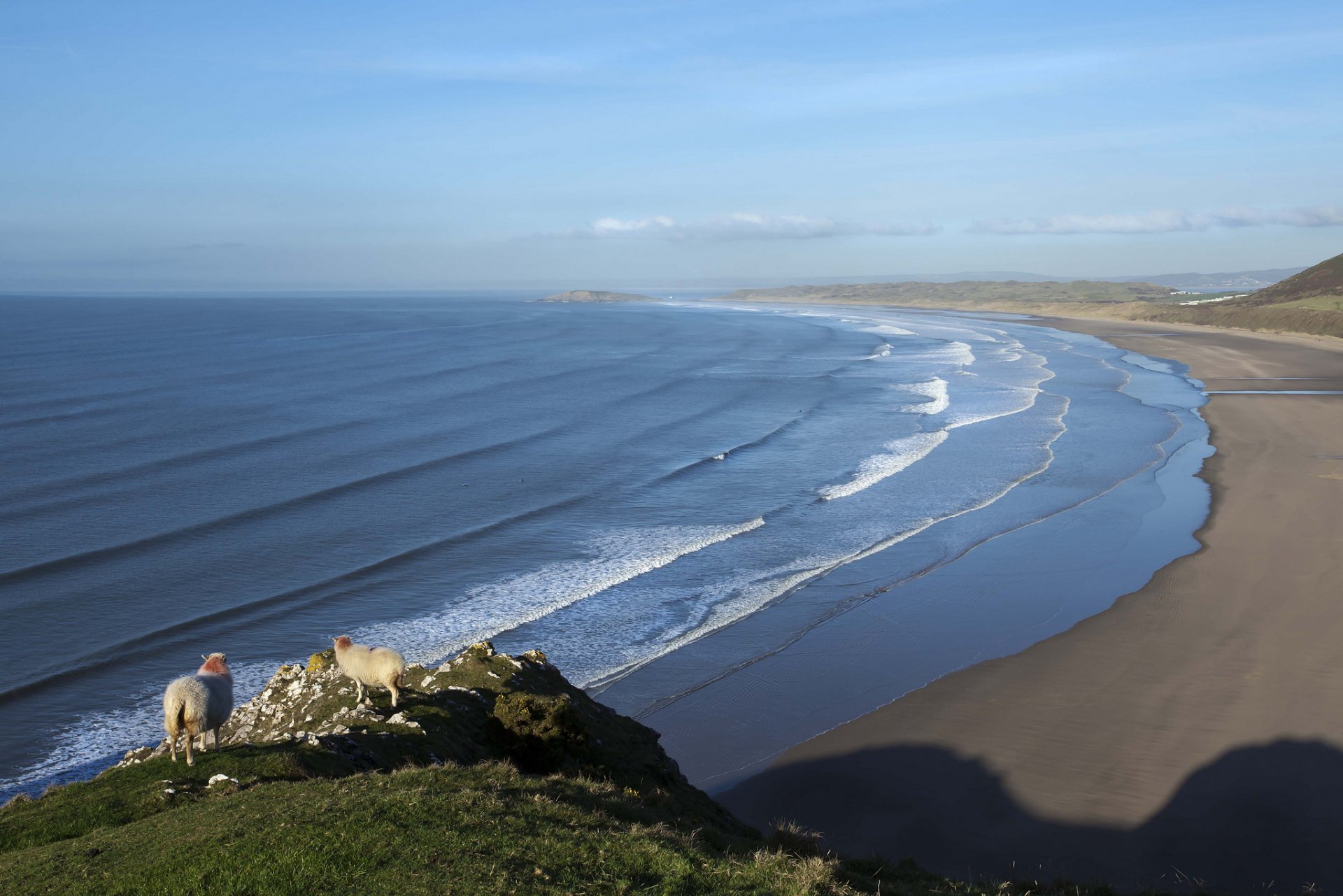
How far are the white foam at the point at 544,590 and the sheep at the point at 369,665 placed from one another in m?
6.32

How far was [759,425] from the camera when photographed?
44.4 m

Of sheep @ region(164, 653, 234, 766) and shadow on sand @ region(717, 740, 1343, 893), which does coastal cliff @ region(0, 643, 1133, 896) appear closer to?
sheep @ region(164, 653, 234, 766)

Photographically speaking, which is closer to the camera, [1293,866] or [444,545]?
[1293,866]

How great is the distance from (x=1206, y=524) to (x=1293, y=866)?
17.5m

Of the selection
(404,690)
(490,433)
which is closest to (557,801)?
(404,690)

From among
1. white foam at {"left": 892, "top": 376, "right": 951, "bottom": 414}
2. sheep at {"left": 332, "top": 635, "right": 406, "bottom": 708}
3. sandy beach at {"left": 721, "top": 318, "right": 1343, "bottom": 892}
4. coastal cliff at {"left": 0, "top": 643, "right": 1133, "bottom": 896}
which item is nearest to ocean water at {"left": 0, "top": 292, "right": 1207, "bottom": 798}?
white foam at {"left": 892, "top": 376, "right": 951, "bottom": 414}

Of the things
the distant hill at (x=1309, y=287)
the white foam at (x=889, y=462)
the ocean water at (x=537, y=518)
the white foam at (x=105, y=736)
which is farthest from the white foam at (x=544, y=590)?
the distant hill at (x=1309, y=287)

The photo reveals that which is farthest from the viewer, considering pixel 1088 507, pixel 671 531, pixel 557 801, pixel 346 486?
pixel 346 486

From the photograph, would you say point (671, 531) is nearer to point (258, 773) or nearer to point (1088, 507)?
point (1088, 507)

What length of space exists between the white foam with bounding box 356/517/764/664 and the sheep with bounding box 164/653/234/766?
7.75 m

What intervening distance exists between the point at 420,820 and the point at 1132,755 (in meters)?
11.0

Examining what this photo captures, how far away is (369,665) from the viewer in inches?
440

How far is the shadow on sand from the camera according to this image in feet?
36.5

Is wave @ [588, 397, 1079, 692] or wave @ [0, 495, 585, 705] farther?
wave @ [588, 397, 1079, 692]
